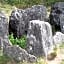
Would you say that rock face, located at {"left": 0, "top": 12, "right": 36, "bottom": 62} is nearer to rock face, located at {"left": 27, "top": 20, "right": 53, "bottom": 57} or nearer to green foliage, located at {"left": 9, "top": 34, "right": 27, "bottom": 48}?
rock face, located at {"left": 27, "top": 20, "right": 53, "bottom": 57}

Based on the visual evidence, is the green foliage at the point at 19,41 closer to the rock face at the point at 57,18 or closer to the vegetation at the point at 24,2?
the rock face at the point at 57,18

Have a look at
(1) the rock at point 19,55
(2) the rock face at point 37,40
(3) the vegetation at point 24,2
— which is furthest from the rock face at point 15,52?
(3) the vegetation at point 24,2

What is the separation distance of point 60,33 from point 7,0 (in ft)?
23.9

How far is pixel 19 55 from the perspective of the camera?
1229 centimetres

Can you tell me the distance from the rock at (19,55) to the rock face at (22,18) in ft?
9.38

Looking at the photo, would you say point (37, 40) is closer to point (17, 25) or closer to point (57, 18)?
point (17, 25)

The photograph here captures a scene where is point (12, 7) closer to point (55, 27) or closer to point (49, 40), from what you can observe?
point (55, 27)

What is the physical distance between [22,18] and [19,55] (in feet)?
11.2

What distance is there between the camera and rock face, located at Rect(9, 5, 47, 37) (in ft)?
50.0

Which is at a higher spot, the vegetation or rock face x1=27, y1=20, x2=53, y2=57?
rock face x1=27, y1=20, x2=53, y2=57

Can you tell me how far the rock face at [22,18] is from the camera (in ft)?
50.0

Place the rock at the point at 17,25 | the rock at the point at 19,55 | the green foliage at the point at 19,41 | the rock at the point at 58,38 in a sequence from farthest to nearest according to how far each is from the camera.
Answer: the rock at the point at 17,25 → the rock at the point at 58,38 → the green foliage at the point at 19,41 → the rock at the point at 19,55

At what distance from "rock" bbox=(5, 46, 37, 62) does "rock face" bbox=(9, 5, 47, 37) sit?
9.38 feet

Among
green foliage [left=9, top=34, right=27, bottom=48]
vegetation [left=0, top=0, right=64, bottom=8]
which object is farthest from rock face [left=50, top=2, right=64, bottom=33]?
vegetation [left=0, top=0, right=64, bottom=8]
